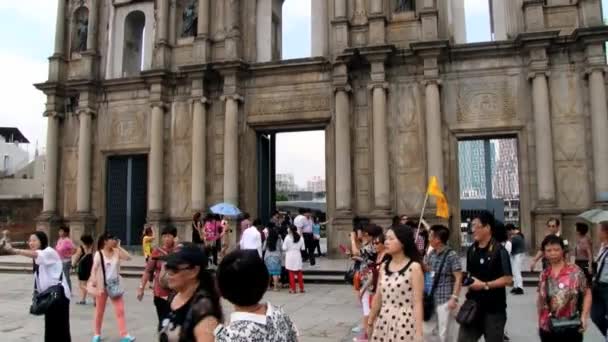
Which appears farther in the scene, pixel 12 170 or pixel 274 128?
pixel 12 170

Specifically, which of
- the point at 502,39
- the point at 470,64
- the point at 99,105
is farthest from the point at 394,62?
the point at 99,105

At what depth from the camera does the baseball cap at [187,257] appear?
3.38 metres

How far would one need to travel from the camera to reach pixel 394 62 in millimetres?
18594

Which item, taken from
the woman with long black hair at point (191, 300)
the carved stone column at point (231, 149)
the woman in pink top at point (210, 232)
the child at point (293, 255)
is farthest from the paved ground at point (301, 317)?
the carved stone column at point (231, 149)

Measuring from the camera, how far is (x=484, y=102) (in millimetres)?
17906

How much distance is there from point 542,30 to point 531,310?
1044cm

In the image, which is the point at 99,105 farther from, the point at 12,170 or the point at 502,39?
the point at 12,170

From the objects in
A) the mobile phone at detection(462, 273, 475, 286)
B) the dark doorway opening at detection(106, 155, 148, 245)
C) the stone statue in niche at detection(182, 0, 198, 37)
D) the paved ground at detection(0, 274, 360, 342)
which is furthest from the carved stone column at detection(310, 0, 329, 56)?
the mobile phone at detection(462, 273, 475, 286)

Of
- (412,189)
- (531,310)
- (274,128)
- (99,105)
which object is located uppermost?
(99,105)

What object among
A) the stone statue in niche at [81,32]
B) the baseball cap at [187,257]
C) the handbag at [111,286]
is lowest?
the handbag at [111,286]

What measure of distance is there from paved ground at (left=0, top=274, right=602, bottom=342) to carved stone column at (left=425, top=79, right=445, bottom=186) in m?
5.50

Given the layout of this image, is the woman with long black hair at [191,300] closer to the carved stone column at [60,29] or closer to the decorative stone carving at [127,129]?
the decorative stone carving at [127,129]

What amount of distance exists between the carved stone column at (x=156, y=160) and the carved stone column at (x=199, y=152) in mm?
1484

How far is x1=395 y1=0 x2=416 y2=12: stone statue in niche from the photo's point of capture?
62.8 ft
